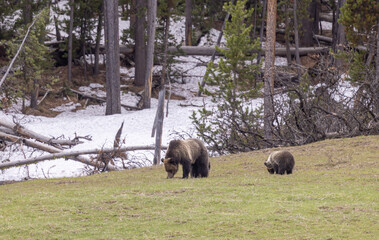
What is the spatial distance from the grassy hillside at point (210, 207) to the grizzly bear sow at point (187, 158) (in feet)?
0.96

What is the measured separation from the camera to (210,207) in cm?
891

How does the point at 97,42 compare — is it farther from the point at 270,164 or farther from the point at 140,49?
the point at 270,164

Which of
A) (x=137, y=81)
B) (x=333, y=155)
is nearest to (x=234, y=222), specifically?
(x=333, y=155)

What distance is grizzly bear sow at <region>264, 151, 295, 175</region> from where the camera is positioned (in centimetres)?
1248

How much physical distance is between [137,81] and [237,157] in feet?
93.9

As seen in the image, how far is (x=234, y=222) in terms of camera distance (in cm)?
788

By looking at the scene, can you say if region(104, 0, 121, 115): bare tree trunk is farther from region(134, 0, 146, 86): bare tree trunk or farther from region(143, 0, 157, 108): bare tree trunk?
region(134, 0, 146, 86): bare tree trunk

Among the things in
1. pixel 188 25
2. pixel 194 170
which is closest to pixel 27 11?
pixel 188 25

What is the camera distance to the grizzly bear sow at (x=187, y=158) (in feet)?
36.0

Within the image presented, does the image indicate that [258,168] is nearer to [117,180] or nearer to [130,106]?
[117,180]

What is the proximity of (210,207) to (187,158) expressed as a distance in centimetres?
233

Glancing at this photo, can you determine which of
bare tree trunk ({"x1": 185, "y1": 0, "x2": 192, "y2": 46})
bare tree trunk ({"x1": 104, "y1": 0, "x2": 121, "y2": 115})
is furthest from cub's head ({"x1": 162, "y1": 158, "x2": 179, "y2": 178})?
bare tree trunk ({"x1": 185, "y1": 0, "x2": 192, "y2": 46})

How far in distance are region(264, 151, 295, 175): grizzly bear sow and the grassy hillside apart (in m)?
0.32

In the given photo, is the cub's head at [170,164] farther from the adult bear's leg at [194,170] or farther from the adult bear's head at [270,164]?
the adult bear's head at [270,164]
